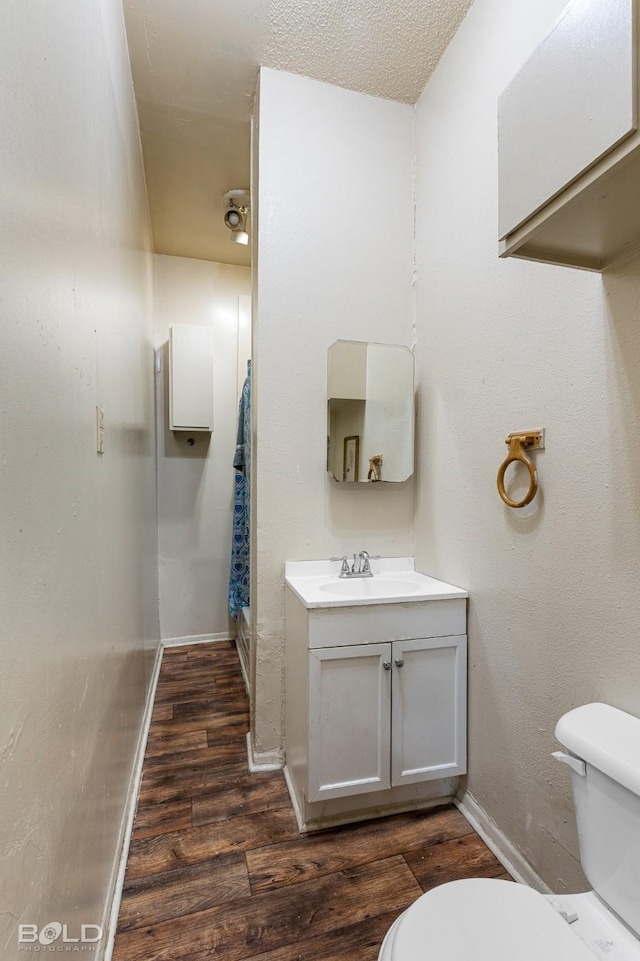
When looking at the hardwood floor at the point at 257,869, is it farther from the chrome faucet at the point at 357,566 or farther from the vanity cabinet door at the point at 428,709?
the chrome faucet at the point at 357,566

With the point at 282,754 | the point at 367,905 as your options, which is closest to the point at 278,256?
the point at 282,754

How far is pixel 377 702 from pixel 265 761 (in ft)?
2.21

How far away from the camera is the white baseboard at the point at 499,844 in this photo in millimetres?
1281

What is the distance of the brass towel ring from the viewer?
1.26m

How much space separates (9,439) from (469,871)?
168 centimetres

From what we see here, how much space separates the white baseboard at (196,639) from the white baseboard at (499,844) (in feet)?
6.66

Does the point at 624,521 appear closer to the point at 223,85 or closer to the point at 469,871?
the point at 469,871

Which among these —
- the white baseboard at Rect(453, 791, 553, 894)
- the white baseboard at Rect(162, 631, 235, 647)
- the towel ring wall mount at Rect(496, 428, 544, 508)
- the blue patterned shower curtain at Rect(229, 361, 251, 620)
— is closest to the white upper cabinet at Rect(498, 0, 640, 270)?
the towel ring wall mount at Rect(496, 428, 544, 508)

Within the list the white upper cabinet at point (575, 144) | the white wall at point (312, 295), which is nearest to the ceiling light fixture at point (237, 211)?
the white wall at point (312, 295)

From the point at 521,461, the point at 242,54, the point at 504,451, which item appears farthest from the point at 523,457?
the point at 242,54

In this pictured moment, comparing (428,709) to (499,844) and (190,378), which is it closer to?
(499,844)

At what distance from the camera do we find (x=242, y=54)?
176cm

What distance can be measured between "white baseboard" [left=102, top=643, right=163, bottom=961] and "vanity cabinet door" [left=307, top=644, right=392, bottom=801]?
58 centimetres

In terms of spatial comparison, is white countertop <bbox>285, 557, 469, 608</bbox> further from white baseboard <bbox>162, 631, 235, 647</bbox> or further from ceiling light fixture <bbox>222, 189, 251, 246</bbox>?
ceiling light fixture <bbox>222, 189, 251, 246</bbox>
